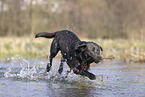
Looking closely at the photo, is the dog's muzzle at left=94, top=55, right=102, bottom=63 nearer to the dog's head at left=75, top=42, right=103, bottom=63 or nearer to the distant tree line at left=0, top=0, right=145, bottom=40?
the dog's head at left=75, top=42, right=103, bottom=63

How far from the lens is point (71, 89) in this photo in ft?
18.1

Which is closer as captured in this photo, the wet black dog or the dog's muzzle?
the dog's muzzle

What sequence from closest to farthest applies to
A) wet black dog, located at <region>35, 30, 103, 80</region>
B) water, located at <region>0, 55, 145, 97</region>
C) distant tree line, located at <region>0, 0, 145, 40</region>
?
water, located at <region>0, 55, 145, 97</region> → wet black dog, located at <region>35, 30, 103, 80</region> → distant tree line, located at <region>0, 0, 145, 40</region>

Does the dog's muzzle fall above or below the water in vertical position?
above

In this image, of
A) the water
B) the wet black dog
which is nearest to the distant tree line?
the wet black dog

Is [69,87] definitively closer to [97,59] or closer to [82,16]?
[97,59]

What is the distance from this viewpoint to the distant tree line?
35.7 m

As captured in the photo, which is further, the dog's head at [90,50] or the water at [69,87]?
the dog's head at [90,50]

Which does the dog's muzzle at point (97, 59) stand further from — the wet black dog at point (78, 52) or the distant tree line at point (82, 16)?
the distant tree line at point (82, 16)

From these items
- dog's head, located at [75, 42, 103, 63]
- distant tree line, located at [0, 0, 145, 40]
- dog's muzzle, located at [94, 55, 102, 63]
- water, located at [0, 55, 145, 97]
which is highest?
distant tree line, located at [0, 0, 145, 40]

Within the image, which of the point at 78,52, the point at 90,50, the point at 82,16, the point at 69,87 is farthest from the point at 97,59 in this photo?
the point at 82,16

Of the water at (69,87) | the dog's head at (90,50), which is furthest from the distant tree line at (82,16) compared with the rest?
the dog's head at (90,50)

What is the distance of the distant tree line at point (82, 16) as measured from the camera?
35688 millimetres

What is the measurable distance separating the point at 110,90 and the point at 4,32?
1281 inches
